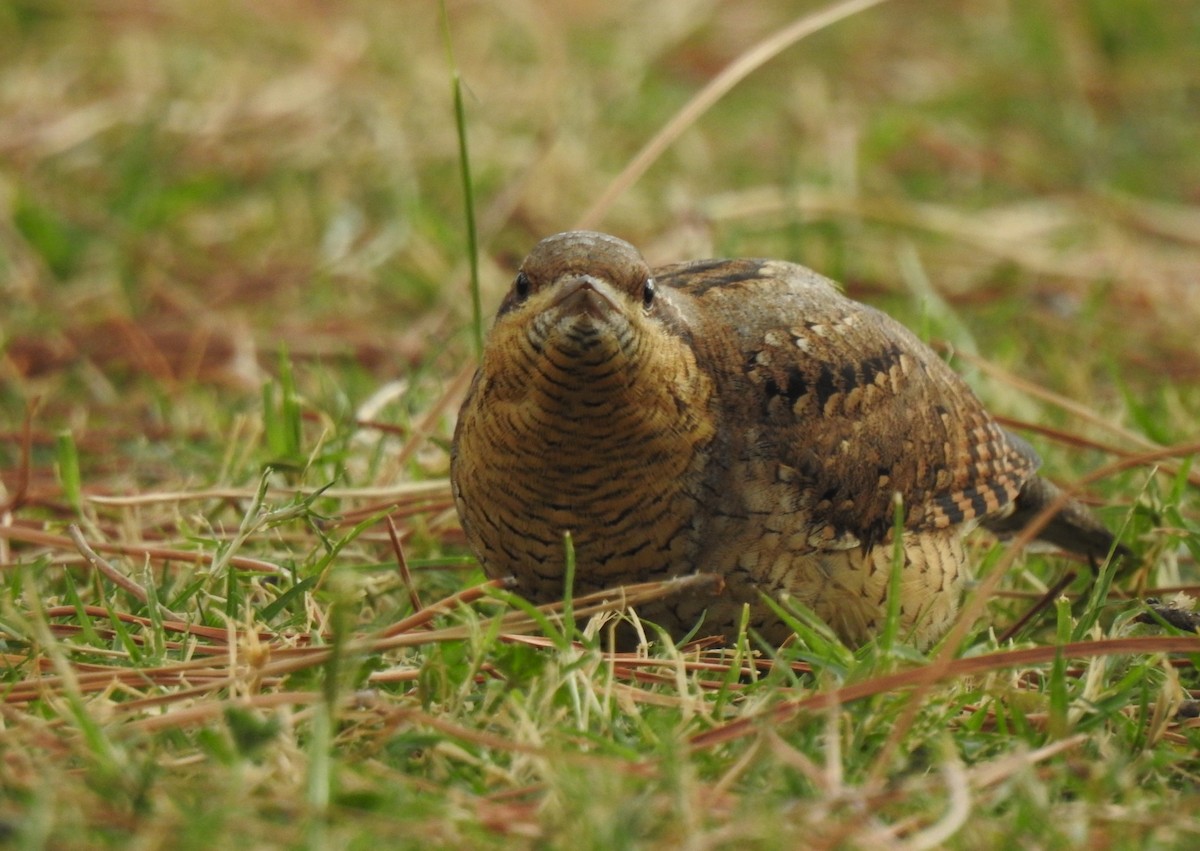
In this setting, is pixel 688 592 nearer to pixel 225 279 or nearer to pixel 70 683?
pixel 70 683

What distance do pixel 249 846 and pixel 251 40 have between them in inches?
256

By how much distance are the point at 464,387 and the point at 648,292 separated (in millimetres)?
1430

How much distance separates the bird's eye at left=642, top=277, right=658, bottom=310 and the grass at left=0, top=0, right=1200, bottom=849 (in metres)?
0.56

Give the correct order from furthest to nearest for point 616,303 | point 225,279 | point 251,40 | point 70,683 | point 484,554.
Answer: point 251,40, point 225,279, point 484,554, point 616,303, point 70,683

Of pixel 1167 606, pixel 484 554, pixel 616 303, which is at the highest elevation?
pixel 616 303

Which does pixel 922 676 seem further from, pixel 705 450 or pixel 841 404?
pixel 841 404

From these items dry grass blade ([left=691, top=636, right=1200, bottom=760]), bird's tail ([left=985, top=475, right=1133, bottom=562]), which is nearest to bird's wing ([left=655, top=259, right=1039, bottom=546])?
bird's tail ([left=985, top=475, right=1133, bottom=562])

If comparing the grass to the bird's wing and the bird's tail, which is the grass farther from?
the bird's wing

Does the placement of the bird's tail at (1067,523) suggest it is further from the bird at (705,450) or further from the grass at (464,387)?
the bird at (705,450)

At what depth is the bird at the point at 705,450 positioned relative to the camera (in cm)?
289

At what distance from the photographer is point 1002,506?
11.4 ft

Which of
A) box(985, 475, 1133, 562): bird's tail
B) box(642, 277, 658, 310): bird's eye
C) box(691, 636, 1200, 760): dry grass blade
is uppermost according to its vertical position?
box(642, 277, 658, 310): bird's eye

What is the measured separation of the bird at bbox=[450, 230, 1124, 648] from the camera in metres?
2.89

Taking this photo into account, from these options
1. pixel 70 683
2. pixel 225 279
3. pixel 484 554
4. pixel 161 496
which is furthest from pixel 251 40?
pixel 70 683
